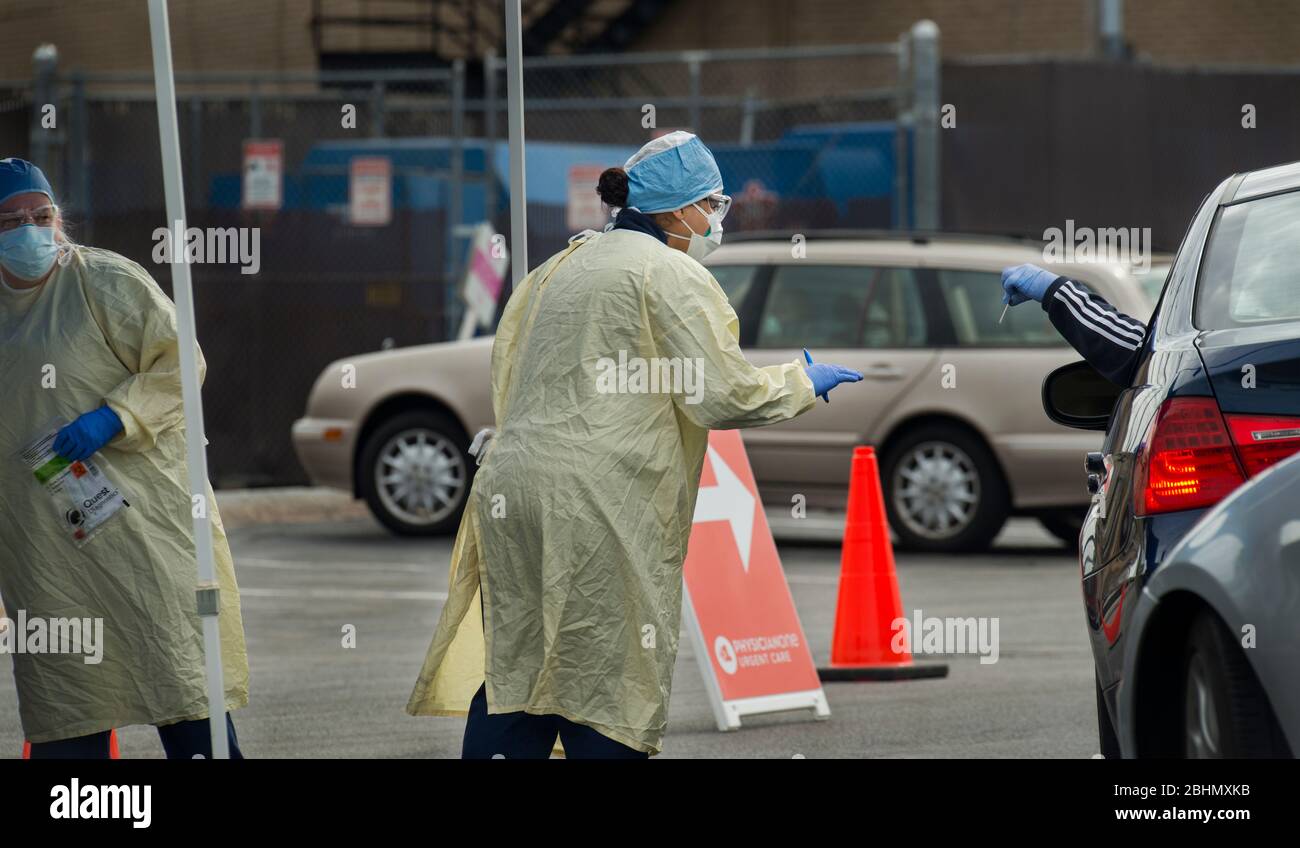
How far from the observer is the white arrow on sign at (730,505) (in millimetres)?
7609

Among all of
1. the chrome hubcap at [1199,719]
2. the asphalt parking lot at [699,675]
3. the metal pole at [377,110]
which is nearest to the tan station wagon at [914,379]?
the asphalt parking lot at [699,675]

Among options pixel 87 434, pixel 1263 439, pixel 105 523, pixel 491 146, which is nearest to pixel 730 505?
pixel 105 523

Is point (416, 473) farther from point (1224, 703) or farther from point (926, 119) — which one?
point (1224, 703)

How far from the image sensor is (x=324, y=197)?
56.0 feet

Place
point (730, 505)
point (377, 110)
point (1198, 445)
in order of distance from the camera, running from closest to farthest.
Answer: point (1198, 445) < point (730, 505) < point (377, 110)

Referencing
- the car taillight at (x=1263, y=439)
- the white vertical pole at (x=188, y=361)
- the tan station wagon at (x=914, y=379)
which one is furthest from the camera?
the tan station wagon at (x=914, y=379)

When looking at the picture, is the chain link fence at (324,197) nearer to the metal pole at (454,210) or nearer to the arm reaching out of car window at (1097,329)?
the metal pole at (454,210)

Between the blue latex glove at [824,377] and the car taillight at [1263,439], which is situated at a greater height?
the blue latex glove at [824,377]

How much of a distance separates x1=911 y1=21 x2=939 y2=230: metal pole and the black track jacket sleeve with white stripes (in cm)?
1055

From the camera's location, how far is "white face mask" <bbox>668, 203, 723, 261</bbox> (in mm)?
4965

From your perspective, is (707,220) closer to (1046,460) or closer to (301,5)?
(1046,460)

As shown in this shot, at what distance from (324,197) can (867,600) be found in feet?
31.8

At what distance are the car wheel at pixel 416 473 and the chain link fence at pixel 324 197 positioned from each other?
9.98 ft
